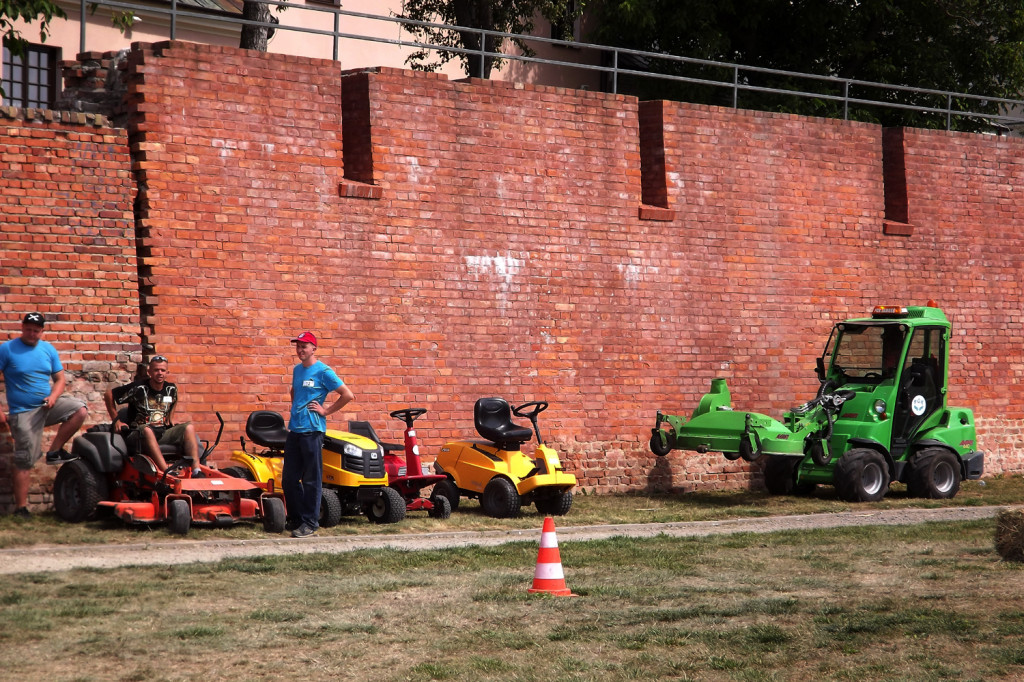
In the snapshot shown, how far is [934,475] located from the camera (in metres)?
15.6

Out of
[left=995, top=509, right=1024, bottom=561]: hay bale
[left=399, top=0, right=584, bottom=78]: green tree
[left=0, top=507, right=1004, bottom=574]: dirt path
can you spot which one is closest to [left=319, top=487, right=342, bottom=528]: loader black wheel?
[left=0, top=507, right=1004, bottom=574]: dirt path

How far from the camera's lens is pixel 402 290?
47.8 feet

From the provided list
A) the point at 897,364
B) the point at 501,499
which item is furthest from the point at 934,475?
the point at 501,499

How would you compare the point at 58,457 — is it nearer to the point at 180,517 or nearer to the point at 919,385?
the point at 180,517

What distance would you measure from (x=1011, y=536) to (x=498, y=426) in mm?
5155

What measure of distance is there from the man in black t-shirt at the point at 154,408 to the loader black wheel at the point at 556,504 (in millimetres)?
3808

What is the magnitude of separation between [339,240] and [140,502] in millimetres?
4196

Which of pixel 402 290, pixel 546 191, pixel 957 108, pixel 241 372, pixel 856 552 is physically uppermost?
pixel 957 108

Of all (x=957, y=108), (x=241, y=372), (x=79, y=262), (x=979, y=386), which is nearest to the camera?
(x=79, y=262)

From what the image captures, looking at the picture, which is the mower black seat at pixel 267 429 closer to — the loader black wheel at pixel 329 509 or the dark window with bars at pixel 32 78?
the loader black wheel at pixel 329 509

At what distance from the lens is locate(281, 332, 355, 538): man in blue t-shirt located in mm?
11234

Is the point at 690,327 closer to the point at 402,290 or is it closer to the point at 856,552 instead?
the point at 402,290

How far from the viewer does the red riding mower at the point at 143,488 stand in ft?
36.0

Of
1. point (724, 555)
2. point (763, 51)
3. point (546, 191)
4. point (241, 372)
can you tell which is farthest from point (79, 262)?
point (763, 51)
